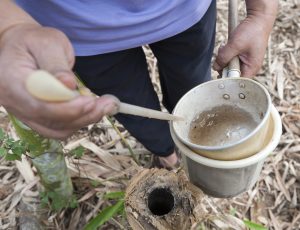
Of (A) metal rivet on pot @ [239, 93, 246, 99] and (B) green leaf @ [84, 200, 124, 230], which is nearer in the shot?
(A) metal rivet on pot @ [239, 93, 246, 99]

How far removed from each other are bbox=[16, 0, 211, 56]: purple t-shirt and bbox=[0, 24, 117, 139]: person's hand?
24cm

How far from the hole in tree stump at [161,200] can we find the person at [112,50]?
311mm

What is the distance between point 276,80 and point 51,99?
1425 mm

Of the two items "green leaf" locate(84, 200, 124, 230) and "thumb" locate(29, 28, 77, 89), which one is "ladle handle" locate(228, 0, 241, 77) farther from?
"green leaf" locate(84, 200, 124, 230)

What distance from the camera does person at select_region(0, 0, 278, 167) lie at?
2.15 ft

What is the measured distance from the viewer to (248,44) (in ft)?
3.31

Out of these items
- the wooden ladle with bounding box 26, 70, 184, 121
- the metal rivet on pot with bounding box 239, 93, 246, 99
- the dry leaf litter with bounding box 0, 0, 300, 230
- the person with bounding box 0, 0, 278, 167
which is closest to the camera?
the wooden ladle with bounding box 26, 70, 184, 121

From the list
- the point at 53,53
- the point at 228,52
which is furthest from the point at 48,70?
the point at 228,52

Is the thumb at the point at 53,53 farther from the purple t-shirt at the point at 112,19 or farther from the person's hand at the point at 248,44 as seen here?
the person's hand at the point at 248,44

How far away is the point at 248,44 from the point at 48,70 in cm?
55

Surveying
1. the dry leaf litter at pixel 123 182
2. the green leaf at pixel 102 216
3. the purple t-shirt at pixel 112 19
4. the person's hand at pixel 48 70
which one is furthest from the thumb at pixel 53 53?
the dry leaf litter at pixel 123 182

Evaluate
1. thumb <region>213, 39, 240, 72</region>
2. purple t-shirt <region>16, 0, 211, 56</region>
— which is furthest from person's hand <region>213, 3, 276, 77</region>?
purple t-shirt <region>16, 0, 211, 56</region>

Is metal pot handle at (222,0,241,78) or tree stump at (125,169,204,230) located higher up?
metal pot handle at (222,0,241,78)

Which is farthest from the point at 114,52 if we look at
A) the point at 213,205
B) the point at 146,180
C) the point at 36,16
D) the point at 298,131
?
the point at 298,131
